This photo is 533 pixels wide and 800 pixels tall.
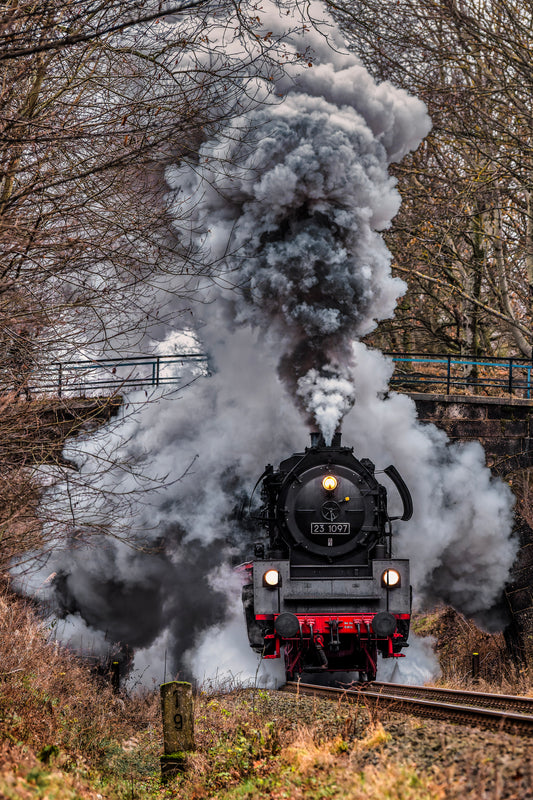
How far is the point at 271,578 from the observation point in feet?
33.2

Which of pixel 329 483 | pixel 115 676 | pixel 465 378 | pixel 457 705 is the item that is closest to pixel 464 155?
pixel 465 378

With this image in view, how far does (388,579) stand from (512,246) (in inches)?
530

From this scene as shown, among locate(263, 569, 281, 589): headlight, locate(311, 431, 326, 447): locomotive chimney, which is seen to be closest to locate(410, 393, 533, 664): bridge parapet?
locate(311, 431, 326, 447): locomotive chimney

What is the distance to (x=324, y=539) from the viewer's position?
10445mm

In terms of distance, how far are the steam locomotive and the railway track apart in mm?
585

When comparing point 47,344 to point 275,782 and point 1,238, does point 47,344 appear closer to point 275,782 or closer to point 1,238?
point 1,238

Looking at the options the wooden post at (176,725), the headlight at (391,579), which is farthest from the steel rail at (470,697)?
the wooden post at (176,725)

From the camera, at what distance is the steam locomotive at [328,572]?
1007 cm

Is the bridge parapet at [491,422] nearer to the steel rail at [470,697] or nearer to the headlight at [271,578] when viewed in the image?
the headlight at [271,578]

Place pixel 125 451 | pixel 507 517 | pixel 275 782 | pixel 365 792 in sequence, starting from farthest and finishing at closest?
pixel 125 451, pixel 507 517, pixel 275 782, pixel 365 792

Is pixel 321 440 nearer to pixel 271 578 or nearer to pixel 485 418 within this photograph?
pixel 271 578

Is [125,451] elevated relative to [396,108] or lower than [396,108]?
lower

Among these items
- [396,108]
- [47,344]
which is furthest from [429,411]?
[47,344]

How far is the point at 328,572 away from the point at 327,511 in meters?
0.71
